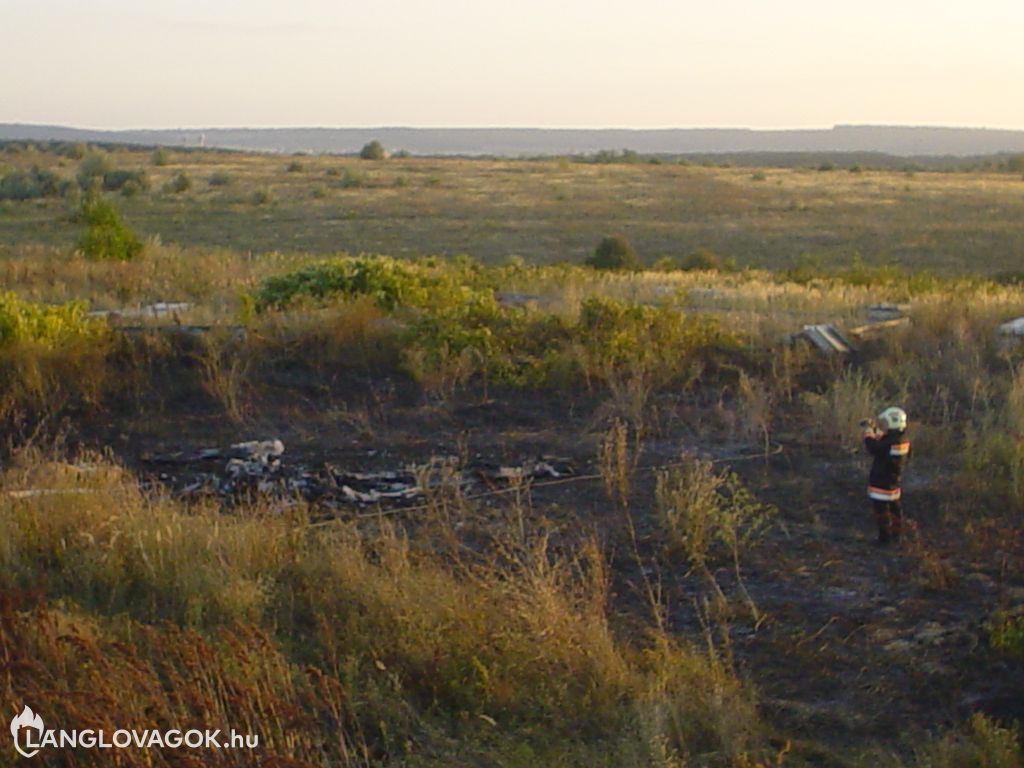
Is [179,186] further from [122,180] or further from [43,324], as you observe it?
[43,324]

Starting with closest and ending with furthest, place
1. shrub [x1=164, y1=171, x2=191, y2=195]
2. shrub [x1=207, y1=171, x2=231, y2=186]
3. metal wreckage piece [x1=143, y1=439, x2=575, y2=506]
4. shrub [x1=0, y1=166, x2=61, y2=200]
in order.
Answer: metal wreckage piece [x1=143, y1=439, x2=575, y2=506]
shrub [x1=0, y1=166, x2=61, y2=200]
shrub [x1=164, y1=171, x2=191, y2=195]
shrub [x1=207, y1=171, x2=231, y2=186]

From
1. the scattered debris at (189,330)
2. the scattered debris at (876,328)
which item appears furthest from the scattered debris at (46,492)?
the scattered debris at (876,328)

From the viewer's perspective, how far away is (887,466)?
642 cm

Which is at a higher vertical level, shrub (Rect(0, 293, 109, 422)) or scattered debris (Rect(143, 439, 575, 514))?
shrub (Rect(0, 293, 109, 422))

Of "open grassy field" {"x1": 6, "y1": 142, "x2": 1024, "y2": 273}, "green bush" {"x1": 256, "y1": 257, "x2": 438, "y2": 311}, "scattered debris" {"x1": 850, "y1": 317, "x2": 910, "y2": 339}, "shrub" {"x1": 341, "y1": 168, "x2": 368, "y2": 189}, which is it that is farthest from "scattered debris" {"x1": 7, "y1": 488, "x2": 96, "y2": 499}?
"shrub" {"x1": 341, "y1": 168, "x2": 368, "y2": 189}

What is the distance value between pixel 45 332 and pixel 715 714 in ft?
23.4

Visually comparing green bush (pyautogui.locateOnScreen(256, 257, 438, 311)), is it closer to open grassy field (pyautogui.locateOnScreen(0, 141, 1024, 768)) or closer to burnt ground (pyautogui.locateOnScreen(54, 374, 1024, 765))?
open grassy field (pyautogui.locateOnScreen(0, 141, 1024, 768))

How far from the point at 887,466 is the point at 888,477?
2.4 inches

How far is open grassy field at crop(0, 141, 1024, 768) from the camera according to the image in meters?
4.25

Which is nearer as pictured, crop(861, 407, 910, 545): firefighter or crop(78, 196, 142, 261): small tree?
crop(861, 407, 910, 545): firefighter

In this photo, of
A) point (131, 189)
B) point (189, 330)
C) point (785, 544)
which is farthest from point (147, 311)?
point (131, 189)

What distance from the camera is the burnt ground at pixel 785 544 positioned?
4629mm
